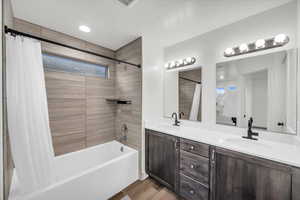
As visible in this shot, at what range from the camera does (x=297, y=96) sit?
125 centimetres

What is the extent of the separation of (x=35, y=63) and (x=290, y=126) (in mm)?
2927

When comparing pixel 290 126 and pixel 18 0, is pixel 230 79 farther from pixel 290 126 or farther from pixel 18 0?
pixel 18 0

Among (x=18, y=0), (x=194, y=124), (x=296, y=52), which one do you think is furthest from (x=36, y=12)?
(x=296, y=52)

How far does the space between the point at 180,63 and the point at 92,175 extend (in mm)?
2219

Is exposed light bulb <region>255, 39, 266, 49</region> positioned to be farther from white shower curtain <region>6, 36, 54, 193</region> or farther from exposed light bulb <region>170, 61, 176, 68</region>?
white shower curtain <region>6, 36, 54, 193</region>

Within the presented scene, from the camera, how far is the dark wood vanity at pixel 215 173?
1.01m

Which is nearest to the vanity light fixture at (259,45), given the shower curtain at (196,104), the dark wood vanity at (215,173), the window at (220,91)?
the window at (220,91)

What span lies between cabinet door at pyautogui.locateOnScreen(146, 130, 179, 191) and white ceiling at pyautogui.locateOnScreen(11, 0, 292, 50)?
1660 mm

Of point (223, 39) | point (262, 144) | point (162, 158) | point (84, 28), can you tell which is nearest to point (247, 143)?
point (262, 144)

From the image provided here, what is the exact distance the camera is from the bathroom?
1.19m

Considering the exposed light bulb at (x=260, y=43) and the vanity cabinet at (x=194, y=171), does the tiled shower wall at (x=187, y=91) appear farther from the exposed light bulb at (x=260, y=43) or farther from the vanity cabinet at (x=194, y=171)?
the exposed light bulb at (x=260, y=43)

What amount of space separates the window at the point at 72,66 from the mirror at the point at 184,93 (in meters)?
1.40

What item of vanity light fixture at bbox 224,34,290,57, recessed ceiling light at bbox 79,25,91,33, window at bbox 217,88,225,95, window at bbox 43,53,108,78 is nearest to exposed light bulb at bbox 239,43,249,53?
vanity light fixture at bbox 224,34,290,57

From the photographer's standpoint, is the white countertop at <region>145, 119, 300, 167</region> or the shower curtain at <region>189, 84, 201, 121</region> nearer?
the white countertop at <region>145, 119, 300, 167</region>
